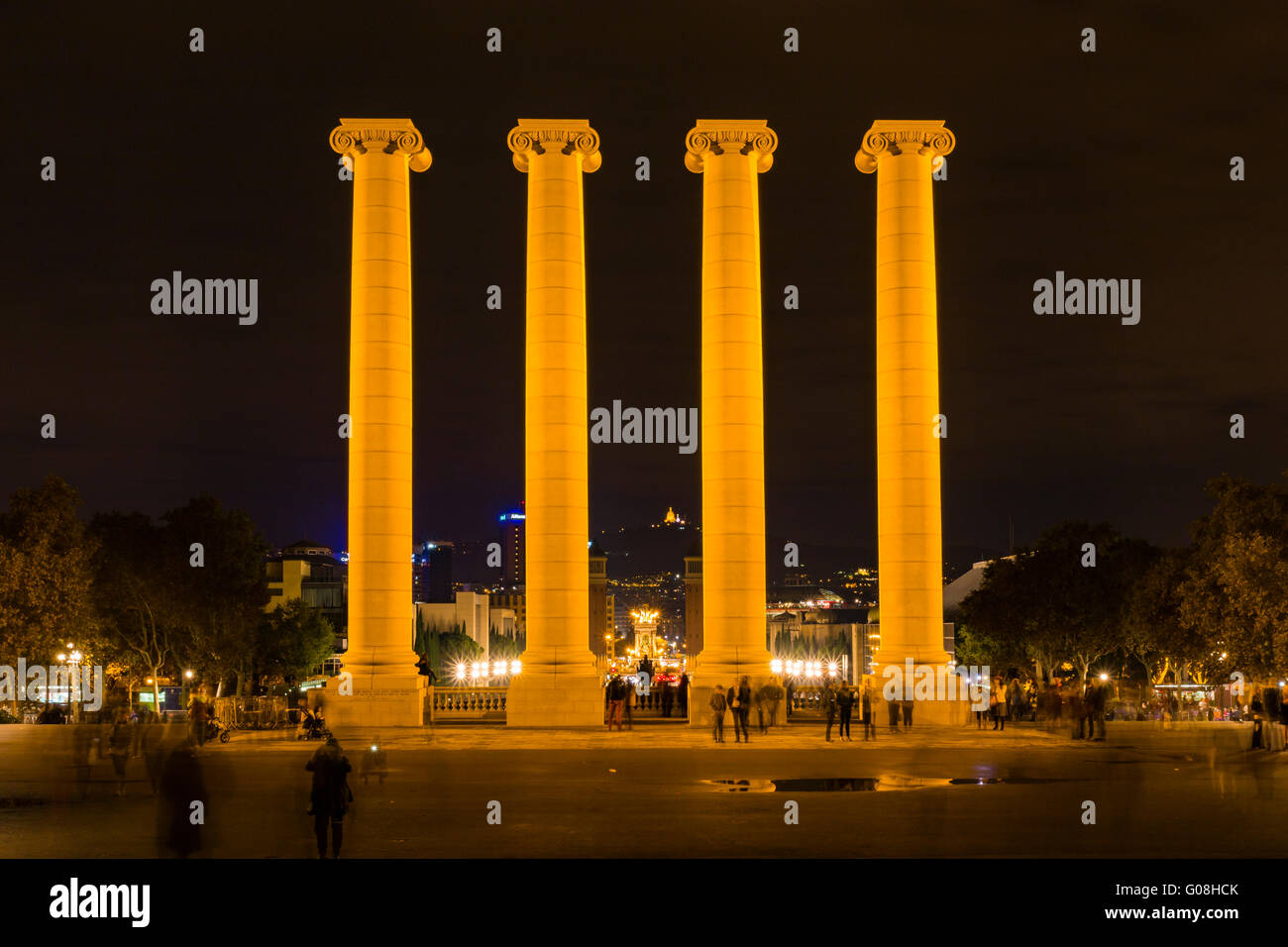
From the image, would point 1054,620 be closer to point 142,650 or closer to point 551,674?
point 551,674

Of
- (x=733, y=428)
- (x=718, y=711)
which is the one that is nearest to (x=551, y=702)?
(x=718, y=711)

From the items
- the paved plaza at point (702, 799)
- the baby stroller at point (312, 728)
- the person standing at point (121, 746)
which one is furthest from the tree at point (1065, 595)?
the person standing at point (121, 746)

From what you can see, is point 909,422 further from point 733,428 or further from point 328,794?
point 328,794

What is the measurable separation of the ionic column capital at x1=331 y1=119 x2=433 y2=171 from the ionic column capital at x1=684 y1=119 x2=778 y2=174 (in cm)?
1554

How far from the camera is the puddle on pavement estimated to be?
46.1m

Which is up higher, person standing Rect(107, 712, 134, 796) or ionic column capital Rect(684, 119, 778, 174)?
ionic column capital Rect(684, 119, 778, 174)

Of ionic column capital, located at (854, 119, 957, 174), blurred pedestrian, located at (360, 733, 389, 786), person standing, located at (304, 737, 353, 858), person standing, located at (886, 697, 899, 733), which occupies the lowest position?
person standing, located at (886, 697, 899, 733)

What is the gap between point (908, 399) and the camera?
7662 cm

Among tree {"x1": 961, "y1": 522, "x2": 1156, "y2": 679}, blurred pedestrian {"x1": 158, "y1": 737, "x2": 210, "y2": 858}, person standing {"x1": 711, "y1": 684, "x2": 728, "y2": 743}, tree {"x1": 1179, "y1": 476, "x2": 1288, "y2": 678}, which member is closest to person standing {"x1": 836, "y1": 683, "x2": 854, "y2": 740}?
person standing {"x1": 711, "y1": 684, "x2": 728, "y2": 743}

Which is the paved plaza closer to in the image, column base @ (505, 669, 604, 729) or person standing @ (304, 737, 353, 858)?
person standing @ (304, 737, 353, 858)
